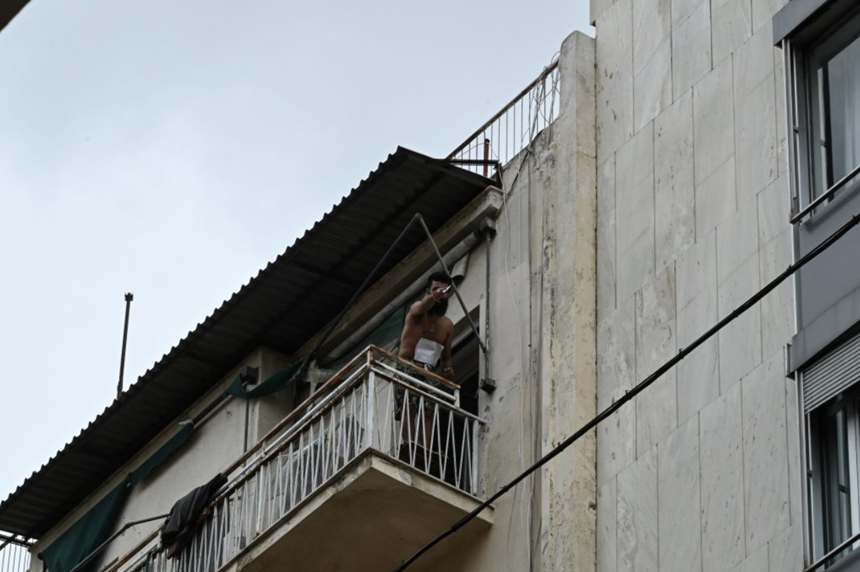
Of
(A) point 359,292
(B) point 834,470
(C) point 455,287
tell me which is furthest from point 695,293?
(A) point 359,292

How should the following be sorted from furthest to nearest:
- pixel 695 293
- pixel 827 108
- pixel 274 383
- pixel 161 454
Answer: pixel 161 454, pixel 274 383, pixel 695 293, pixel 827 108

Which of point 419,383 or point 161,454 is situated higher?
point 161,454

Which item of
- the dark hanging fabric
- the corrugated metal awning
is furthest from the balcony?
the corrugated metal awning

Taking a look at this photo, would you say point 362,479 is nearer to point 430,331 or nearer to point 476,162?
point 430,331

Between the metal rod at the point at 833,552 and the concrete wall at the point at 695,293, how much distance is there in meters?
0.52

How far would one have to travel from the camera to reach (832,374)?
39.6ft

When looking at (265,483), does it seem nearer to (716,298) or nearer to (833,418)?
(716,298)

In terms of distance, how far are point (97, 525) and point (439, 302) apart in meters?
7.99

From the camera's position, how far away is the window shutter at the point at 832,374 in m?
11.9

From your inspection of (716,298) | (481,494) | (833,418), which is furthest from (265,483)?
(833,418)

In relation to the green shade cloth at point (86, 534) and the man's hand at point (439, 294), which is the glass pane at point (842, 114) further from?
the green shade cloth at point (86, 534)

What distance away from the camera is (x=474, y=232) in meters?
17.8

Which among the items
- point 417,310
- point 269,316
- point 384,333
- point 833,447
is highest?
point 269,316

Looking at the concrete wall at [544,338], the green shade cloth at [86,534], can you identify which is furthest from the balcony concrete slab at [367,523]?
the green shade cloth at [86,534]
